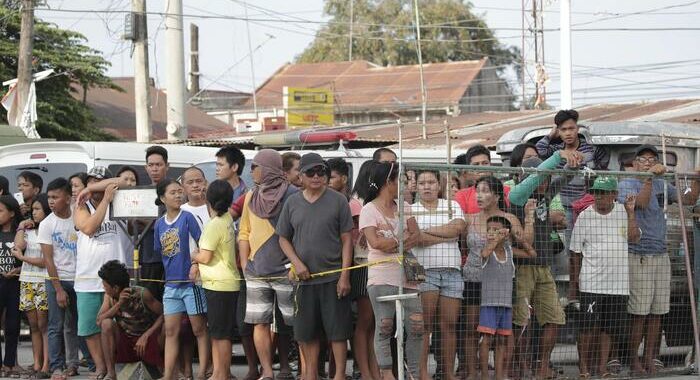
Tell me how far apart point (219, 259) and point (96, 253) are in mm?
1439

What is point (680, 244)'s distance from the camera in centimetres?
1030

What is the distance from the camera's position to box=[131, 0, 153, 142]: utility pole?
2288 cm

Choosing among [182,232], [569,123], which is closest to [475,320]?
[569,123]

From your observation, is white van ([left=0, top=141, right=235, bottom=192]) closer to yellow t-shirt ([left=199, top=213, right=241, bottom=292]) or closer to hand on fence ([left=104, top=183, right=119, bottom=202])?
hand on fence ([left=104, top=183, right=119, bottom=202])

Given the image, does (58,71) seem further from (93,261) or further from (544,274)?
(544,274)

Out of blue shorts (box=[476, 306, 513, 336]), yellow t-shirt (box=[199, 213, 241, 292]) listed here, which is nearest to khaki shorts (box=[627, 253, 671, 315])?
blue shorts (box=[476, 306, 513, 336])

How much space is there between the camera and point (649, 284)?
998cm

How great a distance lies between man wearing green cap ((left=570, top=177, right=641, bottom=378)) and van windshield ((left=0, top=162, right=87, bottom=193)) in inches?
232

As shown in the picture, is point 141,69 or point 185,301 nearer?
point 185,301

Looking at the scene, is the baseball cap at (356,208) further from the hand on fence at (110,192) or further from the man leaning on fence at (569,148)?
the hand on fence at (110,192)

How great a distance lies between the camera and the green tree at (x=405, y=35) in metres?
65.6

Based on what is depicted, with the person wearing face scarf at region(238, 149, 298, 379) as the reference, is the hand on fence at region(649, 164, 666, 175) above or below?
above

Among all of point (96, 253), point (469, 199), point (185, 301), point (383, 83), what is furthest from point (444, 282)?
point (383, 83)

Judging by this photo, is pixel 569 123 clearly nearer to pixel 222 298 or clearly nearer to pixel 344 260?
pixel 344 260
